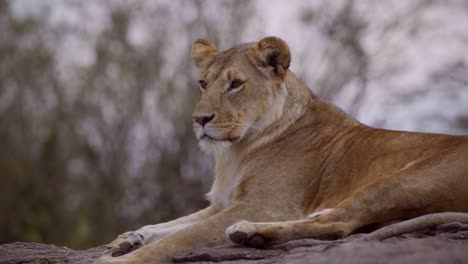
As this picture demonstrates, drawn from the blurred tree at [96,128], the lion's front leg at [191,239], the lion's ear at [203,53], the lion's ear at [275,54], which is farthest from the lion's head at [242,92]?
the blurred tree at [96,128]

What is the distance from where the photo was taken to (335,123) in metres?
6.86

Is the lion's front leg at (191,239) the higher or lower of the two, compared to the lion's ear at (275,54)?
lower

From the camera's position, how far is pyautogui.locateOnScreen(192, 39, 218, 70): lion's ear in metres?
7.14

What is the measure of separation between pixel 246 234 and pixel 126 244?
1.03 m

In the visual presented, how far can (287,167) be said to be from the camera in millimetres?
6449

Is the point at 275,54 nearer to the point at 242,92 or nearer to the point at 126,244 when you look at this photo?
the point at 242,92

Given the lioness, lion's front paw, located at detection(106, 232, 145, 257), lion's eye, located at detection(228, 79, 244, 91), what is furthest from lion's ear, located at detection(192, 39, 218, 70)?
lion's front paw, located at detection(106, 232, 145, 257)

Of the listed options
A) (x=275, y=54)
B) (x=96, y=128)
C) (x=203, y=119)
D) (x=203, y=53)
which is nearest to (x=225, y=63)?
(x=275, y=54)

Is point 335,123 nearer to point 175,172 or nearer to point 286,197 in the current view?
point 286,197

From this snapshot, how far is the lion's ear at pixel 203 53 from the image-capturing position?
714 centimetres

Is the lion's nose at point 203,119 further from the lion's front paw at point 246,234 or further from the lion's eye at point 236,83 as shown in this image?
the lion's front paw at point 246,234

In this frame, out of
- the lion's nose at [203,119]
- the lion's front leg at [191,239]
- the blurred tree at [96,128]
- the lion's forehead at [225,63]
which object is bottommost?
the lion's front leg at [191,239]

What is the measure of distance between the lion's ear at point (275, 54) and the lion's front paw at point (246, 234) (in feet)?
5.06

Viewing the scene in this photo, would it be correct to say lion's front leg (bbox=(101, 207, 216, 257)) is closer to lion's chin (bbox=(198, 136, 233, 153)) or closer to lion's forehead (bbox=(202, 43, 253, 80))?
lion's chin (bbox=(198, 136, 233, 153))
